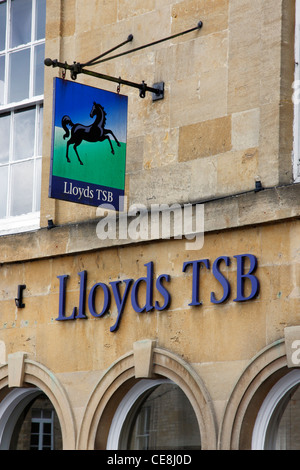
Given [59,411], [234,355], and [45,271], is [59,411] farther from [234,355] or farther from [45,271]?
[234,355]

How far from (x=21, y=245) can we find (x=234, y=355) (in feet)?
10.5

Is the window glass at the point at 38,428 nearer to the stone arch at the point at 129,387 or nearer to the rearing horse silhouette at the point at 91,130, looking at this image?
the stone arch at the point at 129,387

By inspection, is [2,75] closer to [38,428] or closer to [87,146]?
[87,146]

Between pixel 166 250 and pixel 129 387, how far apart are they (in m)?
1.46

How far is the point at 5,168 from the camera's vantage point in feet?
42.1

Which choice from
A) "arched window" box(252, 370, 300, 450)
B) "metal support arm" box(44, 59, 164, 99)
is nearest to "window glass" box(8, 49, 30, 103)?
"metal support arm" box(44, 59, 164, 99)

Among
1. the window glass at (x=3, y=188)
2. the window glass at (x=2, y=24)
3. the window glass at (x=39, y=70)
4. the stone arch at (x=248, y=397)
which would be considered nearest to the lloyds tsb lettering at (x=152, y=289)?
the stone arch at (x=248, y=397)

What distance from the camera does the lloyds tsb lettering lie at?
32.5 feet

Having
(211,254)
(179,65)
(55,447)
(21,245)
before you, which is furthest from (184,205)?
(55,447)

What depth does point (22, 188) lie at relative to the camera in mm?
12578

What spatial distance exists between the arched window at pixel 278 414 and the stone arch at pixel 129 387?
423 mm

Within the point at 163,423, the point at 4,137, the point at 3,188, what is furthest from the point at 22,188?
the point at 163,423

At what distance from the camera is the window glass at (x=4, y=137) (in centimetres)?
1287

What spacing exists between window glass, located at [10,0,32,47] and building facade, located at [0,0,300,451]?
160mm
